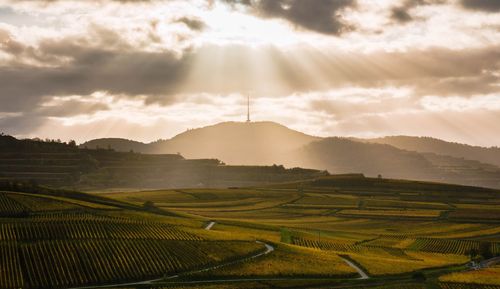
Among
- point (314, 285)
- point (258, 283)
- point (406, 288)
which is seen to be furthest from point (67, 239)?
point (406, 288)

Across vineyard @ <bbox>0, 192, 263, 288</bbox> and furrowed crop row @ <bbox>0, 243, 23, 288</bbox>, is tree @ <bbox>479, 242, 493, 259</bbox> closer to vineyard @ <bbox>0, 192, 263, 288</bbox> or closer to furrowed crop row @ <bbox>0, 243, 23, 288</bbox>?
vineyard @ <bbox>0, 192, 263, 288</bbox>

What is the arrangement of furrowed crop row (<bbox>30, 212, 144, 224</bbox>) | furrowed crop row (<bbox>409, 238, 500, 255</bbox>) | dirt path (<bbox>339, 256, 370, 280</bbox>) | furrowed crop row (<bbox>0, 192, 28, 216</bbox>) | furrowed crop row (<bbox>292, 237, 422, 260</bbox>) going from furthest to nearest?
1. furrowed crop row (<bbox>409, 238, 500, 255</bbox>)
2. furrowed crop row (<bbox>292, 237, 422, 260</bbox>)
3. furrowed crop row (<bbox>0, 192, 28, 216</bbox>)
4. furrowed crop row (<bbox>30, 212, 144, 224</bbox>)
5. dirt path (<bbox>339, 256, 370, 280</bbox>)

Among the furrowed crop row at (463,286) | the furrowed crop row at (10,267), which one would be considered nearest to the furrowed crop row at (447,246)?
the furrowed crop row at (463,286)

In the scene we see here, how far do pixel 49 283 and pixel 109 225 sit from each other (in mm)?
36157

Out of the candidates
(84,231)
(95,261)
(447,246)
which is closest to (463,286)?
(447,246)

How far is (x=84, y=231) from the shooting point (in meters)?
113

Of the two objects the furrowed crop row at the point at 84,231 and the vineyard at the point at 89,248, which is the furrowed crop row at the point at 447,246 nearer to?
the vineyard at the point at 89,248

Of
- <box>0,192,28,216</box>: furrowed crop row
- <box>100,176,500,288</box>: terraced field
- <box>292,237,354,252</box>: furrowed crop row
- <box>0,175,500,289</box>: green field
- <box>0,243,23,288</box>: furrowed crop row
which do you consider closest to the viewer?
<box>0,243,23,288</box>: furrowed crop row

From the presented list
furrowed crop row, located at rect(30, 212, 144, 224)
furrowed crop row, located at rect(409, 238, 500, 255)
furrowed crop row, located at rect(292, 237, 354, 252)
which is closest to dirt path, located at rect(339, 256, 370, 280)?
furrowed crop row, located at rect(292, 237, 354, 252)

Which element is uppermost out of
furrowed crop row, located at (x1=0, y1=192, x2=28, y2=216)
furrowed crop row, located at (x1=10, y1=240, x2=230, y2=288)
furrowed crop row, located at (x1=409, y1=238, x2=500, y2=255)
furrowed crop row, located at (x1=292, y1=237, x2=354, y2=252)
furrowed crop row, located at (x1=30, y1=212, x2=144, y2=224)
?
furrowed crop row, located at (x1=0, y1=192, x2=28, y2=216)

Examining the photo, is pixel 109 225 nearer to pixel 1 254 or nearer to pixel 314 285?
pixel 1 254

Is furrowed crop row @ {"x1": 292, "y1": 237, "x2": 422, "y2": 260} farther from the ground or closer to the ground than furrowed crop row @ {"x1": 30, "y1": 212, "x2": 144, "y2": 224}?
closer to the ground

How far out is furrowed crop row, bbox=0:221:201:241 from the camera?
10462 centimetres

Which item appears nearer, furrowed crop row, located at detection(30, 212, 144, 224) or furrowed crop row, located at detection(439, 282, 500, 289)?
furrowed crop row, located at detection(439, 282, 500, 289)
